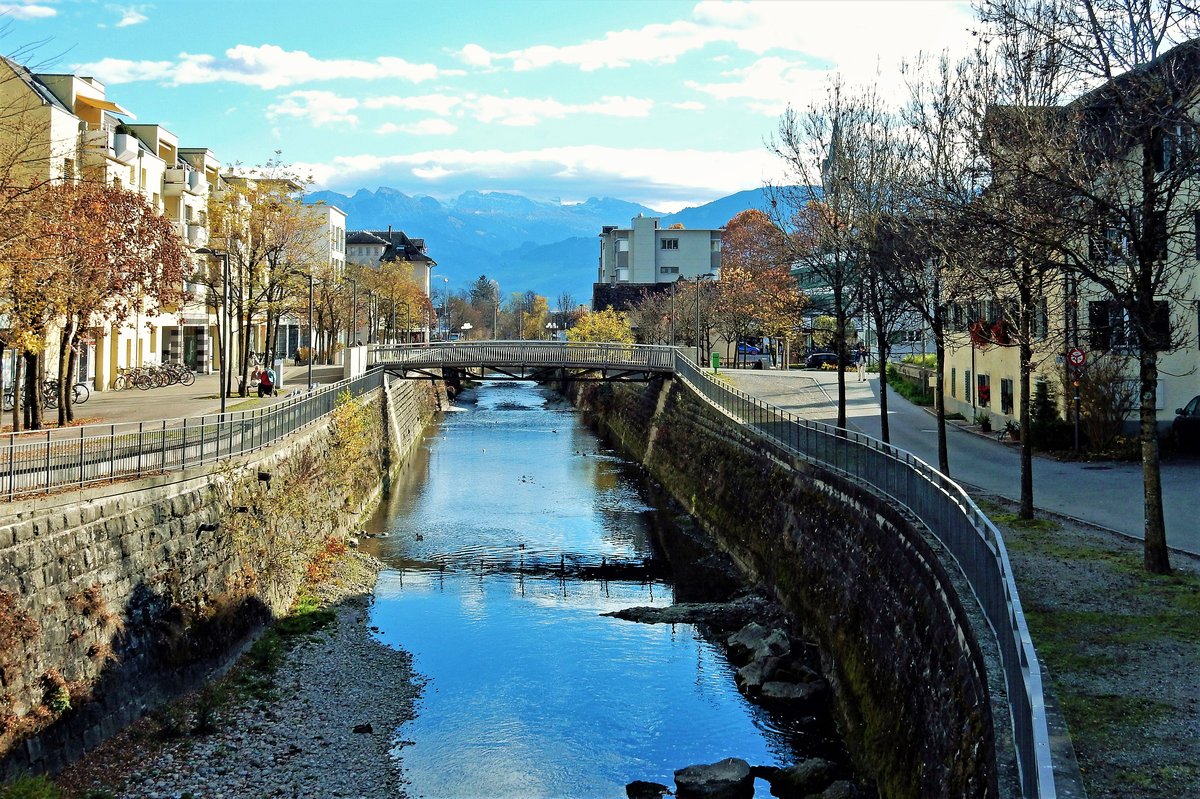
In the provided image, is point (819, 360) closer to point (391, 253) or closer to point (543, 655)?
point (543, 655)

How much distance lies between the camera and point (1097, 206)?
17.8 m

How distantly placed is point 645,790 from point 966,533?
6686mm

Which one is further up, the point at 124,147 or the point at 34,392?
the point at 124,147

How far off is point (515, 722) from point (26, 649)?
28.7ft

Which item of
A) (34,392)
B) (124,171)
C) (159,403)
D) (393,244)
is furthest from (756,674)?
(393,244)

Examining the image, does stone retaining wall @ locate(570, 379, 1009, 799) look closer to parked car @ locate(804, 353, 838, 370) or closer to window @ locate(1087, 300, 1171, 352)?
window @ locate(1087, 300, 1171, 352)

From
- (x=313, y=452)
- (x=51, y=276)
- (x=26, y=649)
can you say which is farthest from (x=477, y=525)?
(x=26, y=649)

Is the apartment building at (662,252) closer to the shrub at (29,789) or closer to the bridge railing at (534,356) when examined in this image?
the bridge railing at (534,356)

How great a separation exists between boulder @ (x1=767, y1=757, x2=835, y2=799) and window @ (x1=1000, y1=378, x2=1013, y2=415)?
2873cm

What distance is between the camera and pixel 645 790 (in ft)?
59.2

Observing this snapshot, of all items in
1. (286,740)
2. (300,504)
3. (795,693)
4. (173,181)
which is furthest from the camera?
(173,181)

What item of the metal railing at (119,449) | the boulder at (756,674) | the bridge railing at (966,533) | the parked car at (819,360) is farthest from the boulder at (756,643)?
the parked car at (819,360)

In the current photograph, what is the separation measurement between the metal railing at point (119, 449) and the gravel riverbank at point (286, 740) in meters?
4.36

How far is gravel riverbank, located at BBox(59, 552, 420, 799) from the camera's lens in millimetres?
17250
